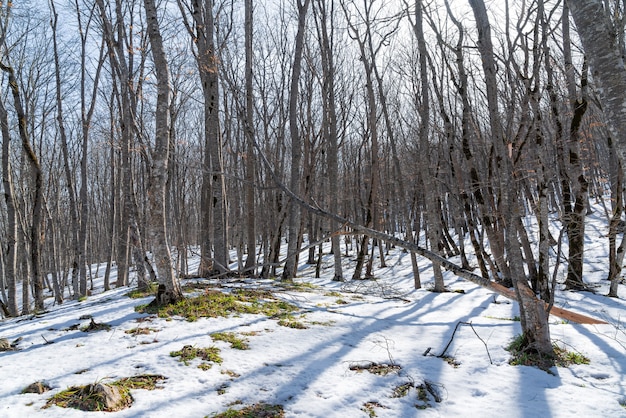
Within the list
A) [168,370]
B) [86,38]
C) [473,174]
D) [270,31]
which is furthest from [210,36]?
[168,370]

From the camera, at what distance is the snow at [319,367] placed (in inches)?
117

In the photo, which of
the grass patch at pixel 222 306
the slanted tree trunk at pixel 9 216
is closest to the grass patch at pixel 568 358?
the grass patch at pixel 222 306

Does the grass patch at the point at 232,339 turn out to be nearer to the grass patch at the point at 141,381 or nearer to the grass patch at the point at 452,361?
the grass patch at the point at 141,381

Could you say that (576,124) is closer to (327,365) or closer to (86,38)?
(327,365)

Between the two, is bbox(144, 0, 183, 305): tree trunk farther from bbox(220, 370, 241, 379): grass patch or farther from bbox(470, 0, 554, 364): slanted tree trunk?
bbox(470, 0, 554, 364): slanted tree trunk

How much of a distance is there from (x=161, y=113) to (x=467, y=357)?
206 inches

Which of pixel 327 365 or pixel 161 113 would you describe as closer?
pixel 327 365

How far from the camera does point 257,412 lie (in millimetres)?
2809

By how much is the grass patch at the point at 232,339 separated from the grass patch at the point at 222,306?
68 centimetres

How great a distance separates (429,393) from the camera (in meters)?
3.33

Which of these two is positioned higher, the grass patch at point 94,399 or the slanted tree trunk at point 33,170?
the slanted tree trunk at point 33,170

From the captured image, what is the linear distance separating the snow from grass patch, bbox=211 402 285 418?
63 millimetres

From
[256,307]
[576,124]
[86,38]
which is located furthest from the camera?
[86,38]

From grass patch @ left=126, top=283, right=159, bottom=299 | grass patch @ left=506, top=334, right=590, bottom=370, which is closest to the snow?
grass patch @ left=506, top=334, right=590, bottom=370
